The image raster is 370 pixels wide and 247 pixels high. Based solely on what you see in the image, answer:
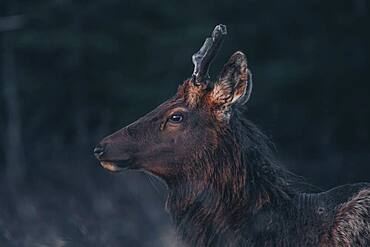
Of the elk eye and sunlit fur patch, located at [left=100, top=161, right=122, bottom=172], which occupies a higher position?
the elk eye

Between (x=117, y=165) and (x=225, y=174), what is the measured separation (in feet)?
2.43

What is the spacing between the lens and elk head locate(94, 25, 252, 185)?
23.0 ft

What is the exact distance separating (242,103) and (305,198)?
78 centimetres

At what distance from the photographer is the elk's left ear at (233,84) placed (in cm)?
694

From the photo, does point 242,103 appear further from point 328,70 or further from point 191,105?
point 328,70

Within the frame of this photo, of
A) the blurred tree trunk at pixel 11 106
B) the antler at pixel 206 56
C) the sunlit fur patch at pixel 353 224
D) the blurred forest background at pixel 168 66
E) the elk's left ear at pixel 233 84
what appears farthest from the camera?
the blurred tree trunk at pixel 11 106

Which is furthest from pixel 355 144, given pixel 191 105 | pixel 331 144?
pixel 191 105

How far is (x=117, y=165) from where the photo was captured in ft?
23.4

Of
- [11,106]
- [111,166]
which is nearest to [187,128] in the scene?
[111,166]

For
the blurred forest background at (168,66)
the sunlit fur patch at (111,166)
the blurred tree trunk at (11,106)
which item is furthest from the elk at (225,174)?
the blurred tree trunk at (11,106)

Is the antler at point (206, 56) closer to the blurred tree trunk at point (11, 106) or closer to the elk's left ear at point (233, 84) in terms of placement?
the elk's left ear at point (233, 84)

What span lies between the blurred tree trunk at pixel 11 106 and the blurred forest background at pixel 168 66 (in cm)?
3

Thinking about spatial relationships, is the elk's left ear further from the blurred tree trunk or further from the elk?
the blurred tree trunk

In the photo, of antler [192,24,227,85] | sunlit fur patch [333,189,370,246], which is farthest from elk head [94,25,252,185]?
sunlit fur patch [333,189,370,246]
